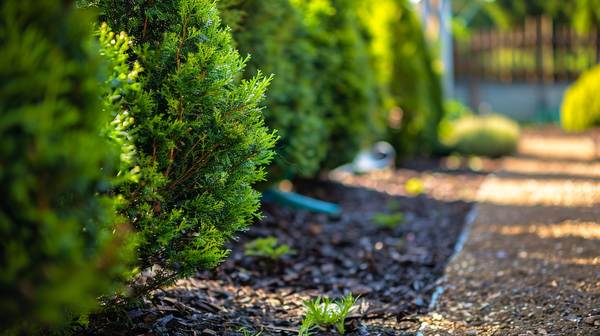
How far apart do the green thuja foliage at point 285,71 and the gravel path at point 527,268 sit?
164cm

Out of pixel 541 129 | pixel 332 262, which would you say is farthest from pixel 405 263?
pixel 541 129

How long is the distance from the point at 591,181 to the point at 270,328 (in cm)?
592

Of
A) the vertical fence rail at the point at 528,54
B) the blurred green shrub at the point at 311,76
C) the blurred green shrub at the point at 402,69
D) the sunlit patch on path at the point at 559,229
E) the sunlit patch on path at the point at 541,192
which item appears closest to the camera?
the blurred green shrub at the point at 311,76

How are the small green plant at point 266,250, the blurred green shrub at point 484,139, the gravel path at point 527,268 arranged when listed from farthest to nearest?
the blurred green shrub at point 484,139, the small green plant at point 266,250, the gravel path at point 527,268

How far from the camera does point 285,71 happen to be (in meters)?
4.29

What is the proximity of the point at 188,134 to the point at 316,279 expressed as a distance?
163cm

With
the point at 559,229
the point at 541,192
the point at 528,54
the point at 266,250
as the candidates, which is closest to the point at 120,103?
the point at 266,250

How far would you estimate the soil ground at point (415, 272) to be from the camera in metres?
2.29

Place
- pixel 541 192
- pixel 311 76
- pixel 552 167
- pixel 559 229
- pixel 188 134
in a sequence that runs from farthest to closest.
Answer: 1. pixel 552 167
2. pixel 541 192
3. pixel 311 76
4. pixel 559 229
5. pixel 188 134

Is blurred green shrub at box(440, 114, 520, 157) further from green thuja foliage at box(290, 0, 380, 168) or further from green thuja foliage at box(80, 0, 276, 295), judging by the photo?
green thuja foliage at box(80, 0, 276, 295)

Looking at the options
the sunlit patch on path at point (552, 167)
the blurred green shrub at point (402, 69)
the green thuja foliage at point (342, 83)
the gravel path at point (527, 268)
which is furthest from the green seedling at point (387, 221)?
the sunlit patch on path at point (552, 167)

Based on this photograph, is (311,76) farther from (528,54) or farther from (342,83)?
(528,54)

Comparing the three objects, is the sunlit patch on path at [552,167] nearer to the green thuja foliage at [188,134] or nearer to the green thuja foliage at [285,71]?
the green thuja foliage at [285,71]

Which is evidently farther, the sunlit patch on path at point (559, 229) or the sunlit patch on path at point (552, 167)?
the sunlit patch on path at point (552, 167)
